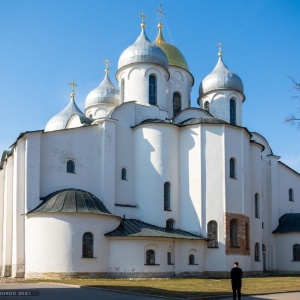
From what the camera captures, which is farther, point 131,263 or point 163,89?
point 163,89

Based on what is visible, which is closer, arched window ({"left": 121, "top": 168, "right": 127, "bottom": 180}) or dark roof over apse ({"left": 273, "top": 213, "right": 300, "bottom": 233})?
arched window ({"left": 121, "top": 168, "right": 127, "bottom": 180})

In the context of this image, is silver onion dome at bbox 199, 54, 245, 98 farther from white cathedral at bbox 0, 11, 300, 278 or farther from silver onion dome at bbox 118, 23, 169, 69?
silver onion dome at bbox 118, 23, 169, 69

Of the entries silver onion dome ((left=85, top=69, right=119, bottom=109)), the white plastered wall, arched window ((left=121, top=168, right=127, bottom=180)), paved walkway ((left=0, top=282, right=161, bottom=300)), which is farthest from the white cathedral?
paved walkway ((left=0, top=282, right=161, bottom=300))

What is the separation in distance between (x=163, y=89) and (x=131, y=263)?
1388 cm

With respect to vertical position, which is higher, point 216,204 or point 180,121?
point 180,121

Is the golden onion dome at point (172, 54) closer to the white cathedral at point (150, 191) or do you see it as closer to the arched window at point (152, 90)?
the white cathedral at point (150, 191)

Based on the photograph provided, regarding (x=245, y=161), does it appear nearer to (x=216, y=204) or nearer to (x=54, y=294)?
(x=216, y=204)

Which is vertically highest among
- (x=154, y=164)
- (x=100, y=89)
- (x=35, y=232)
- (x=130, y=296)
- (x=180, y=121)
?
(x=100, y=89)

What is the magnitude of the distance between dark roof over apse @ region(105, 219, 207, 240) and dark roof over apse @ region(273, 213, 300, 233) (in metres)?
9.82

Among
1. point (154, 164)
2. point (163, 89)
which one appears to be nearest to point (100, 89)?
point (163, 89)

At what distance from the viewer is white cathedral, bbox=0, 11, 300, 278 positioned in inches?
1135

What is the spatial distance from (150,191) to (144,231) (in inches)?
147

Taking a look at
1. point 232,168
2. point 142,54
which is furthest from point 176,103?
point 232,168

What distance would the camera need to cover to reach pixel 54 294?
17.9 meters
